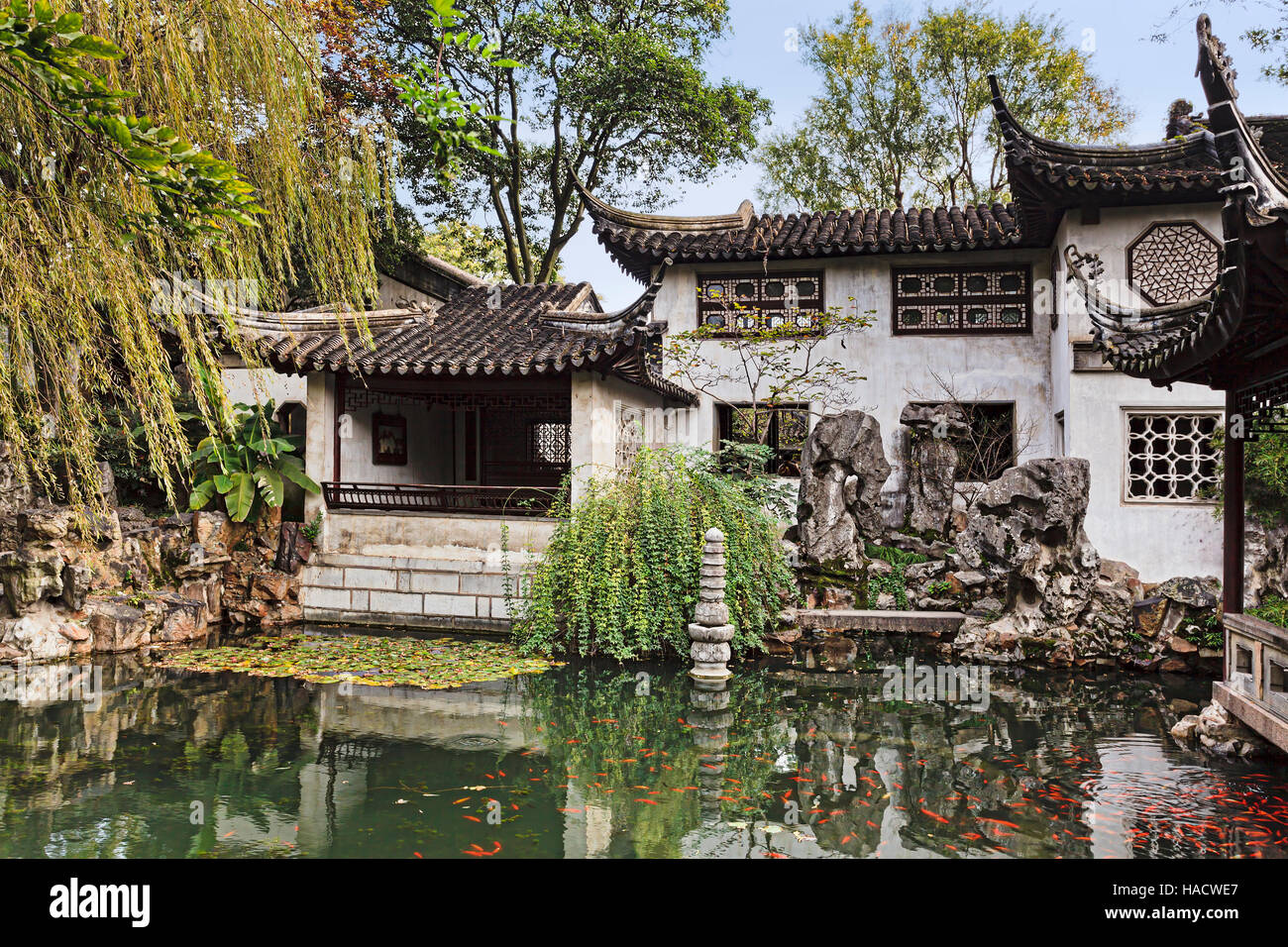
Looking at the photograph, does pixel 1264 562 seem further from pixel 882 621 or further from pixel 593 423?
pixel 593 423

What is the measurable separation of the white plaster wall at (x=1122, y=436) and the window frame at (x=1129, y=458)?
0.7 inches

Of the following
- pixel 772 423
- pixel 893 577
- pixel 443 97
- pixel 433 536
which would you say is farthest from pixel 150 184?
pixel 772 423

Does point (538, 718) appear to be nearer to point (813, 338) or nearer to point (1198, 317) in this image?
point (1198, 317)

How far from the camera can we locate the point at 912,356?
39.7 feet

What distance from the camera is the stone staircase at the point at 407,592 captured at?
30.6ft

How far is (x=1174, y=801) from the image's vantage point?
14.9 feet

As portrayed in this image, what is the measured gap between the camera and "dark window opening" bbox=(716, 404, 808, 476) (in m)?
12.5

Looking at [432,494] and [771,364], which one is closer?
[432,494]

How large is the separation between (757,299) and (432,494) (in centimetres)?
536

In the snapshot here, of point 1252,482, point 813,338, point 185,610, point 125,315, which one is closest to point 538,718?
point 125,315

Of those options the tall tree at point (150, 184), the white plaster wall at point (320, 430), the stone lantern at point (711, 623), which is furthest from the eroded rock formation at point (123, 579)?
the stone lantern at point (711, 623)

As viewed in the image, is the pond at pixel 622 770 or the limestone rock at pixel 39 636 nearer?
the pond at pixel 622 770

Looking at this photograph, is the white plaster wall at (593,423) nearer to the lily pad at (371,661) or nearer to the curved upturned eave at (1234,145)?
the lily pad at (371,661)
